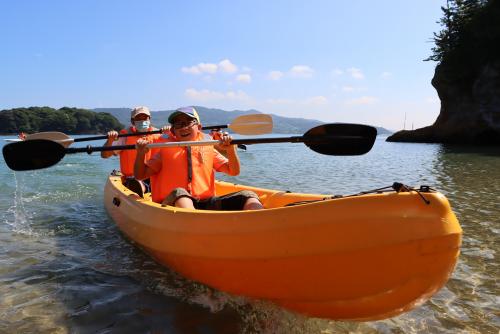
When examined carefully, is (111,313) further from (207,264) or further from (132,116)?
(132,116)

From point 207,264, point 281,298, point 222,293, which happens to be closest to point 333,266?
point 281,298

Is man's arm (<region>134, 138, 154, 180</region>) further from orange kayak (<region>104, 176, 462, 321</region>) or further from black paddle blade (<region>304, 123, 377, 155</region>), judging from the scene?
black paddle blade (<region>304, 123, 377, 155</region>)

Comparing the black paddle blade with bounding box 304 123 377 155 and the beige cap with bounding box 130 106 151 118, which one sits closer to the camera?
the black paddle blade with bounding box 304 123 377 155

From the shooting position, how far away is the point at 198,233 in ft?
10.5

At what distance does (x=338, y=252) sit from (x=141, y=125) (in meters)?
5.45

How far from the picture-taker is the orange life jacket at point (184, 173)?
4.19 m

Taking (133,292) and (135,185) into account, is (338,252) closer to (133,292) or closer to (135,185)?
(133,292)

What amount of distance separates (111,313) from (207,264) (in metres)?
Result: 0.90

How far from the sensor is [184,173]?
4199 millimetres

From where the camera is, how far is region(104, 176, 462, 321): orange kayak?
2.32m

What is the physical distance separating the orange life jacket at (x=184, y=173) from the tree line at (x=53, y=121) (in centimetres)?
8145

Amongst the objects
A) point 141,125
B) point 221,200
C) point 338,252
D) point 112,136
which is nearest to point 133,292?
point 221,200

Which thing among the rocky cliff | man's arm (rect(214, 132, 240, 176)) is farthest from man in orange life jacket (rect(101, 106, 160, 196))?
the rocky cliff

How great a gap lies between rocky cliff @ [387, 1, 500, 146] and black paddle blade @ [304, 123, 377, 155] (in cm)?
→ 2879
